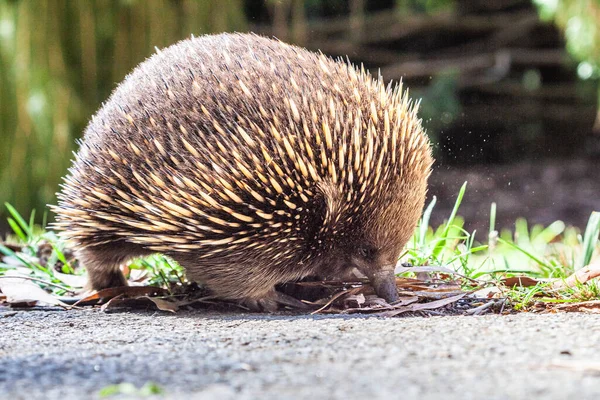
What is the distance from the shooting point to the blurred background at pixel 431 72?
26.7 feet

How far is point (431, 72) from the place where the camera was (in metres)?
11.7

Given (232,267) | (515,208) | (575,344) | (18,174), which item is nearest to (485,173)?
(515,208)

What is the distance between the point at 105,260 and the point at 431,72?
25.9ft

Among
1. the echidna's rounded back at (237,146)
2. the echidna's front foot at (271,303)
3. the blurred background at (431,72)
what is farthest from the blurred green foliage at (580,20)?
the echidna's front foot at (271,303)

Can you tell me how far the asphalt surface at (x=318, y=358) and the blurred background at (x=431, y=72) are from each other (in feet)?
15.5

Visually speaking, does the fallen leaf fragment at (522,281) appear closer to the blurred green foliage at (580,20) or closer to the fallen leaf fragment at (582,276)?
the fallen leaf fragment at (582,276)

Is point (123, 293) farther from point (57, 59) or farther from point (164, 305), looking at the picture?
point (57, 59)

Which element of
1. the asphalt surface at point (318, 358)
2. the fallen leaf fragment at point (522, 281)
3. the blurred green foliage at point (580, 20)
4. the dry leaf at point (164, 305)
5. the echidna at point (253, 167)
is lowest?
the asphalt surface at point (318, 358)

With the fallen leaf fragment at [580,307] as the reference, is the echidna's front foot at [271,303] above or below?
above

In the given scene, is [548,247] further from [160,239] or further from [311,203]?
[160,239]

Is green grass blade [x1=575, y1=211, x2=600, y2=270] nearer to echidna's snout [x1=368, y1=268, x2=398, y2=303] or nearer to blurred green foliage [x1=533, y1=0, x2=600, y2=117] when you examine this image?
echidna's snout [x1=368, y1=268, x2=398, y2=303]

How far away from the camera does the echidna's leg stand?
4.70 meters

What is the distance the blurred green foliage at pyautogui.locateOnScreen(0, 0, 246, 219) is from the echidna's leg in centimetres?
368

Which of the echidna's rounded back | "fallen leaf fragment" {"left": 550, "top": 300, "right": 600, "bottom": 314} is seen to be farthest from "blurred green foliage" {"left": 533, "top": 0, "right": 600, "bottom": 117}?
"fallen leaf fragment" {"left": 550, "top": 300, "right": 600, "bottom": 314}
